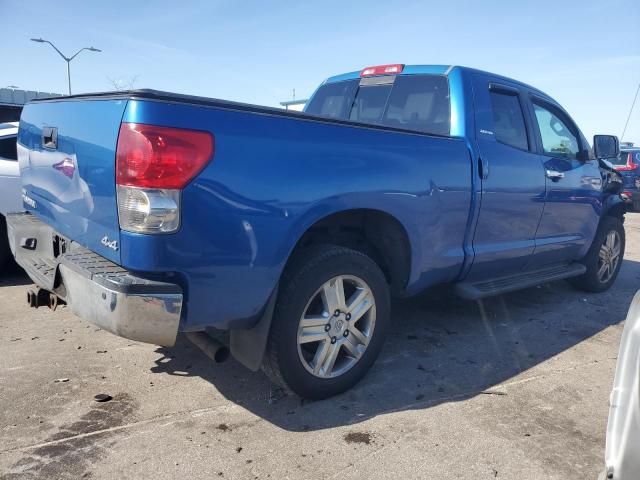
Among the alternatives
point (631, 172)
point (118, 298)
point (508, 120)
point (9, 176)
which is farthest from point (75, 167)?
point (631, 172)

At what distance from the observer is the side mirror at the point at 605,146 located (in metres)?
5.17

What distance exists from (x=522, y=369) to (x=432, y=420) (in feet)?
3.50

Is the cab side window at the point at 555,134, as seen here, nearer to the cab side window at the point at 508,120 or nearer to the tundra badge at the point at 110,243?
the cab side window at the point at 508,120

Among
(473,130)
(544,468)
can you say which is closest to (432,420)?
(544,468)

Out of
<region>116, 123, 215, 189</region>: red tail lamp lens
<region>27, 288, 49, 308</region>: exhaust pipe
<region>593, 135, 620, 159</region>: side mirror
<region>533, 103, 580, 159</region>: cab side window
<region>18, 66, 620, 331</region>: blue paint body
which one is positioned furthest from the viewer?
<region>593, 135, 620, 159</region>: side mirror

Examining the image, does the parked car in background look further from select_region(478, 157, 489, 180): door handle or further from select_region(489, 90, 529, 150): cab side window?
select_region(478, 157, 489, 180): door handle

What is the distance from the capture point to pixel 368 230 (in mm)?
3301

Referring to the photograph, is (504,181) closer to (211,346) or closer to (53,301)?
(211,346)

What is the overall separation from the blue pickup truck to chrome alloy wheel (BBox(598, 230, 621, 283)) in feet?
5.10

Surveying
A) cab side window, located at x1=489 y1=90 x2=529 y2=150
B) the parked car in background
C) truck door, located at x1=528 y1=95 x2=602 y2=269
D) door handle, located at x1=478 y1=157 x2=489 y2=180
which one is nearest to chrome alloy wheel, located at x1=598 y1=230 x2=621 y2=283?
truck door, located at x1=528 y1=95 x2=602 y2=269

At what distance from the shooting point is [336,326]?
2.98 meters

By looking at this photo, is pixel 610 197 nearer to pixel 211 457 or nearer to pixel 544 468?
pixel 544 468

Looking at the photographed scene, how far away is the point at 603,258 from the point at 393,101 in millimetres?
3107

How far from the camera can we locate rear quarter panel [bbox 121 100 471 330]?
2240 mm
